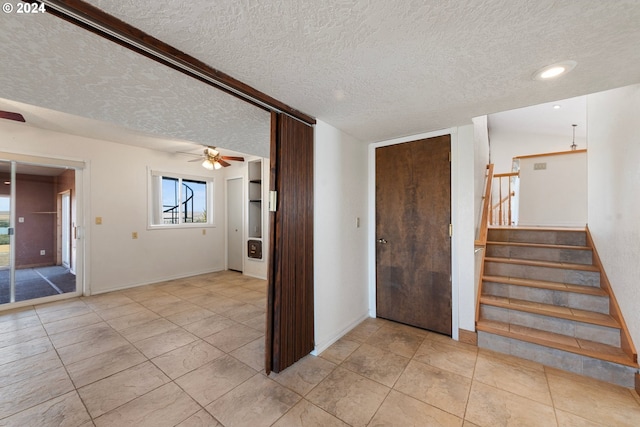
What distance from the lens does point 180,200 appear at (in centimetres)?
524

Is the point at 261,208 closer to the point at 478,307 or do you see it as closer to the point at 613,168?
the point at 478,307

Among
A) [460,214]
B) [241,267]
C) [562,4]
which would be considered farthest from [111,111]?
[241,267]

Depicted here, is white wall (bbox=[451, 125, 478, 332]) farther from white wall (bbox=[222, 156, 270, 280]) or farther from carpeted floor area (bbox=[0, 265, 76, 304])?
carpeted floor area (bbox=[0, 265, 76, 304])

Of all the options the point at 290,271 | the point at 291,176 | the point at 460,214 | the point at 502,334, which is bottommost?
the point at 502,334

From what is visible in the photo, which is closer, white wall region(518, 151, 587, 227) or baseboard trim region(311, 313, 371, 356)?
baseboard trim region(311, 313, 371, 356)

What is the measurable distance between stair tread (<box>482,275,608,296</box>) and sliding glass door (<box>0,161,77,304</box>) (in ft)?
19.7

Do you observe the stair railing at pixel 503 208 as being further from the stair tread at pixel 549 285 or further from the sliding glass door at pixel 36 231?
the sliding glass door at pixel 36 231

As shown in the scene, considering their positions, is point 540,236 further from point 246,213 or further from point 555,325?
point 246,213

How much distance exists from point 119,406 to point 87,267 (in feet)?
10.9

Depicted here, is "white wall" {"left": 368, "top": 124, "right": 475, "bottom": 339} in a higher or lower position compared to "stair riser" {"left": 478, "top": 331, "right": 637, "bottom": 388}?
higher

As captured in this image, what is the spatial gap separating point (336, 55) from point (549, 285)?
2973 millimetres

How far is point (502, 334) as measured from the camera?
2275 millimetres

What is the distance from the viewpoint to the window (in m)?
4.89

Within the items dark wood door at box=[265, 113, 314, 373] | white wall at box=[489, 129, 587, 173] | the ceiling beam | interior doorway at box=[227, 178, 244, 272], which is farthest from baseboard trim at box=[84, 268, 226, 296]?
white wall at box=[489, 129, 587, 173]
